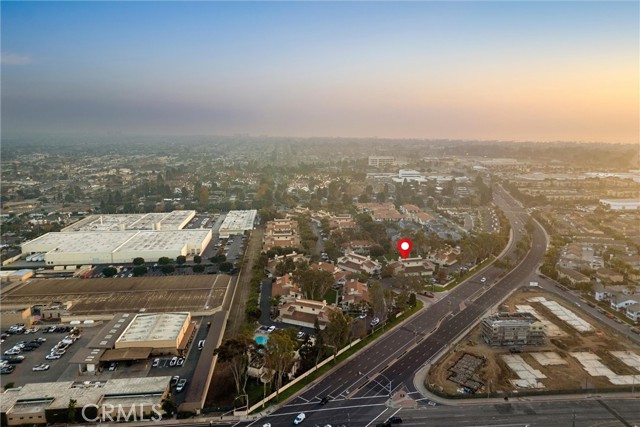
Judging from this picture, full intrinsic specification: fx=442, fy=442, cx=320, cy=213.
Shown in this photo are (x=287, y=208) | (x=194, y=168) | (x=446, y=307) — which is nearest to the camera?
(x=446, y=307)

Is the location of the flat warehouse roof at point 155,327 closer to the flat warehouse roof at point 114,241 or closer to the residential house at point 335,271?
the residential house at point 335,271

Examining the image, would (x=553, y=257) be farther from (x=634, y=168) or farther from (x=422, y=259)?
(x=634, y=168)

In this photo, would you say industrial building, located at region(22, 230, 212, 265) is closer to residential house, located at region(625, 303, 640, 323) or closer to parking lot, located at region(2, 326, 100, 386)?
parking lot, located at region(2, 326, 100, 386)

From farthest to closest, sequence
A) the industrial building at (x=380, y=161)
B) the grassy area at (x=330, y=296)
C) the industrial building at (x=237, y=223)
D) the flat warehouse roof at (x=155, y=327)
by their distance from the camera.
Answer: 1. the industrial building at (x=380, y=161)
2. the industrial building at (x=237, y=223)
3. the grassy area at (x=330, y=296)
4. the flat warehouse roof at (x=155, y=327)

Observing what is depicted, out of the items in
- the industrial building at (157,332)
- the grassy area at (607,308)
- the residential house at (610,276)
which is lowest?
the industrial building at (157,332)

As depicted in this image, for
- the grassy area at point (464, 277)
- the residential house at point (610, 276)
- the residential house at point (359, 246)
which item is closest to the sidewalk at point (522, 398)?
the grassy area at point (464, 277)

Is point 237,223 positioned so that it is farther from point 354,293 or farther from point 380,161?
point 380,161

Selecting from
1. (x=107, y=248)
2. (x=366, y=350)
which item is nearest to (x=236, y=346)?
(x=366, y=350)
